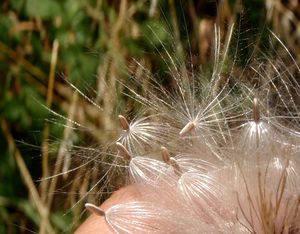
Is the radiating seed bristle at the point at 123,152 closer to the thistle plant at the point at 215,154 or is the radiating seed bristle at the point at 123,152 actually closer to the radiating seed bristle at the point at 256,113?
the thistle plant at the point at 215,154

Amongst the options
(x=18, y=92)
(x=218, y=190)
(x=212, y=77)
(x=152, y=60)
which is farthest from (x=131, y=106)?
(x=18, y=92)

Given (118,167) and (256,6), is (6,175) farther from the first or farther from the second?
(118,167)

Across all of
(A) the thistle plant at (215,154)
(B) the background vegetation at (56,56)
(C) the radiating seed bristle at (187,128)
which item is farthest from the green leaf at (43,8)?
→ (C) the radiating seed bristle at (187,128)

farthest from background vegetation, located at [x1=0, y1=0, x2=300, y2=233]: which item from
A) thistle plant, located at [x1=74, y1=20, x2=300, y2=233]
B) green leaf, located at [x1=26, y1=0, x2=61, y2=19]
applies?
thistle plant, located at [x1=74, y1=20, x2=300, y2=233]

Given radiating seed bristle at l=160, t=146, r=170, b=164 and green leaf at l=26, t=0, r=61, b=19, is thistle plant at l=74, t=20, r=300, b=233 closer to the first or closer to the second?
radiating seed bristle at l=160, t=146, r=170, b=164

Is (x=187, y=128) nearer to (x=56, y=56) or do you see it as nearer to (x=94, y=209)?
(x=94, y=209)

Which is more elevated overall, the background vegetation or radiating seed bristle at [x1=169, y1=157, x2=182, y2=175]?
radiating seed bristle at [x1=169, y1=157, x2=182, y2=175]

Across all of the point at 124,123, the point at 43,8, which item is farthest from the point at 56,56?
the point at 124,123
